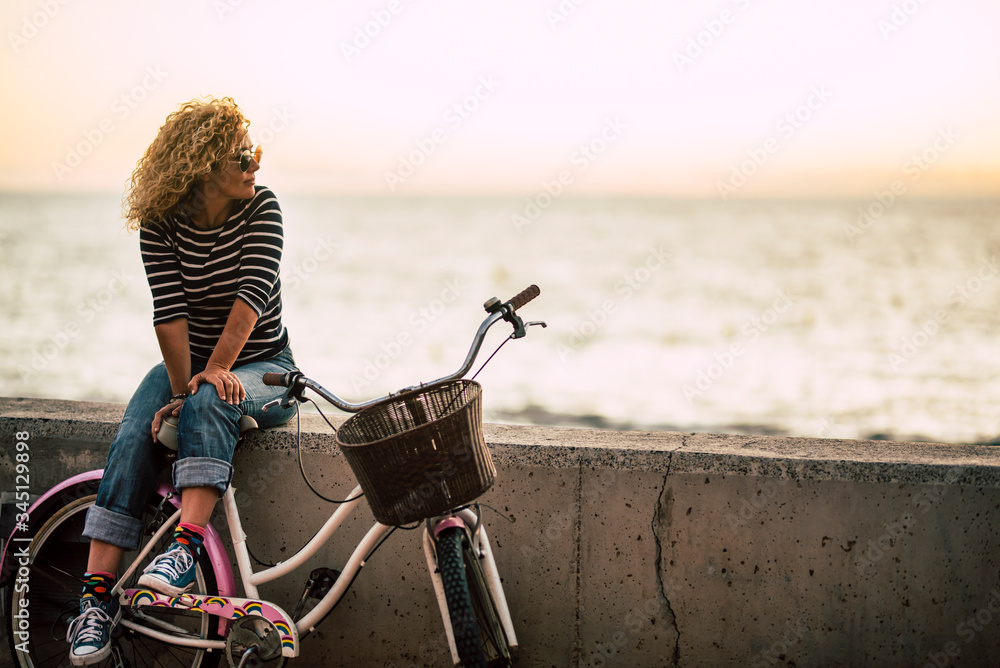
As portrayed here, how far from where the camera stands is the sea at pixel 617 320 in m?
20.9

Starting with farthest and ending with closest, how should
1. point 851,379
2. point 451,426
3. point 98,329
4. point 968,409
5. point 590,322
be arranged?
point 590,322
point 98,329
point 851,379
point 968,409
point 451,426

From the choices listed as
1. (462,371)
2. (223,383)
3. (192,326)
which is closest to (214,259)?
(192,326)

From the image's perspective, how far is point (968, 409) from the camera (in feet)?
68.0

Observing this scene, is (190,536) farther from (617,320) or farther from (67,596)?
(617,320)

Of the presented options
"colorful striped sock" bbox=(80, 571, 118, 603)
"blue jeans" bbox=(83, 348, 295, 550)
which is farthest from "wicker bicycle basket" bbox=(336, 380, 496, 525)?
"colorful striped sock" bbox=(80, 571, 118, 603)

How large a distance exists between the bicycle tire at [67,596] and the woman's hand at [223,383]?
49 cm

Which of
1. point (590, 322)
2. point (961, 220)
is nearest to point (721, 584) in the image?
point (590, 322)

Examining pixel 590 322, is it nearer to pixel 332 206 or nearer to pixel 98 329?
pixel 98 329

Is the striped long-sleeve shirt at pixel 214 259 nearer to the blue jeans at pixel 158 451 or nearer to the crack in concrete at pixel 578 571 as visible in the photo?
the blue jeans at pixel 158 451

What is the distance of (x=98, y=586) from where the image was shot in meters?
2.68

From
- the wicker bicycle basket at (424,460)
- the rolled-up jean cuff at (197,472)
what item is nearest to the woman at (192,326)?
the rolled-up jean cuff at (197,472)

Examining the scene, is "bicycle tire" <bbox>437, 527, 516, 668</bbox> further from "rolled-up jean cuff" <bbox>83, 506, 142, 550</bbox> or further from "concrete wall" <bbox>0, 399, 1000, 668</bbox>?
"rolled-up jean cuff" <bbox>83, 506, 142, 550</bbox>

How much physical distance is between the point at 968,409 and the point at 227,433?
22.3 meters

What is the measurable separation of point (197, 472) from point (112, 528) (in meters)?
0.40
